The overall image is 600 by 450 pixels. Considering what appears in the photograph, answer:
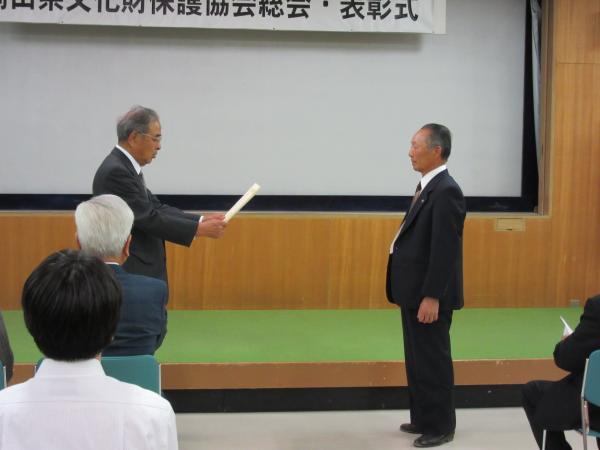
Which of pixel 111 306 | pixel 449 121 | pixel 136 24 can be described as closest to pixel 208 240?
pixel 136 24

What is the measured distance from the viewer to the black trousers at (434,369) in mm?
3658

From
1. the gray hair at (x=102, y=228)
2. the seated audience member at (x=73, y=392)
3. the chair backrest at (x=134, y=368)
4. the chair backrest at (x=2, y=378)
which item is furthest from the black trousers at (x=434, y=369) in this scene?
the seated audience member at (x=73, y=392)

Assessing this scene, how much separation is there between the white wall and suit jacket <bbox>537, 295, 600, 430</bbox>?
2912mm

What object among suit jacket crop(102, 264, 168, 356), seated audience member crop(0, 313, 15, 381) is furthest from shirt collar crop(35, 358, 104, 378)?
seated audience member crop(0, 313, 15, 381)

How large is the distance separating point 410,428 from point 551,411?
1.02 m

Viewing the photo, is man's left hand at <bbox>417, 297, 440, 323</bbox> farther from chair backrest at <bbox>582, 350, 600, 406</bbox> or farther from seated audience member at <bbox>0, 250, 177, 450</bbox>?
seated audience member at <bbox>0, 250, 177, 450</bbox>

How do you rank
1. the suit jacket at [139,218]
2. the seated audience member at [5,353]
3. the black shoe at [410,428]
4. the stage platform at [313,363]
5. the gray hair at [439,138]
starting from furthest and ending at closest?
the stage platform at [313,363]
the black shoe at [410,428]
the gray hair at [439,138]
the suit jacket at [139,218]
the seated audience member at [5,353]

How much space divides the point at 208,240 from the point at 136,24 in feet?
4.53

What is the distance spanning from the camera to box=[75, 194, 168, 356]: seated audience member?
2414mm

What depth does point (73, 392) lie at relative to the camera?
1400mm

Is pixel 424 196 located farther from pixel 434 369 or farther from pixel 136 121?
pixel 136 121

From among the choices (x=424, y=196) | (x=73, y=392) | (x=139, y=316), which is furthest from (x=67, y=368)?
(x=424, y=196)

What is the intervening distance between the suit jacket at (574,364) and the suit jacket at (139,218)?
1568mm

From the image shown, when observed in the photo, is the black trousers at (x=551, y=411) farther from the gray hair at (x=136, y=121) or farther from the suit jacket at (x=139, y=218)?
the gray hair at (x=136, y=121)
